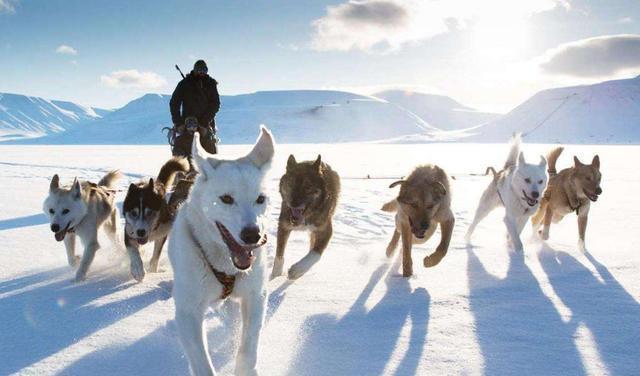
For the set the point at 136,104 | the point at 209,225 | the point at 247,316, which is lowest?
the point at 247,316

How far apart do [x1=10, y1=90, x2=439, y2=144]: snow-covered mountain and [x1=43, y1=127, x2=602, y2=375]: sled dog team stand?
274 feet

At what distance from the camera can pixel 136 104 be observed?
171 m

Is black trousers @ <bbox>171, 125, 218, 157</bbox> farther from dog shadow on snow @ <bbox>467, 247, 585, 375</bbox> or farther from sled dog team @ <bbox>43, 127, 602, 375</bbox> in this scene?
dog shadow on snow @ <bbox>467, 247, 585, 375</bbox>

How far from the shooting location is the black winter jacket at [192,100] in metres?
7.22

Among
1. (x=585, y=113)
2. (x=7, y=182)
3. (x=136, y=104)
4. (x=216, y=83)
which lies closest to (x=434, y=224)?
(x=216, y=83)

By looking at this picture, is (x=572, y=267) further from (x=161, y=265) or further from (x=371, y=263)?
(x=161, y=265)

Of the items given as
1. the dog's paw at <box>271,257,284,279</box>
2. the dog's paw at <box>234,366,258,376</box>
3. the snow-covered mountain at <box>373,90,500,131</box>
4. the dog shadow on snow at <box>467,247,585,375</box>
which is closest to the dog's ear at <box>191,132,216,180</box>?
the dog's paw at <box>234,366,258,376</box>

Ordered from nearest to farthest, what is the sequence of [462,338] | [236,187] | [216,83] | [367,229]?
[236,187]
[462,338]
[367,229]
[216,83]

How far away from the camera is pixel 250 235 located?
227cm

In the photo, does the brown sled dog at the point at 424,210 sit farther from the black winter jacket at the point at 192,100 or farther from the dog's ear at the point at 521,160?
the black winter jacket at the point at 192,100

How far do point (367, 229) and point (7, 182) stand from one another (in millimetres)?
10563

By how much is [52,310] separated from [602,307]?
437cm

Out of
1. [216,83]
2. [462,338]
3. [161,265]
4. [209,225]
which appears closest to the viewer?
[209,225]

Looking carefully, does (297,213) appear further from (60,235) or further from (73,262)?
(73,262)
